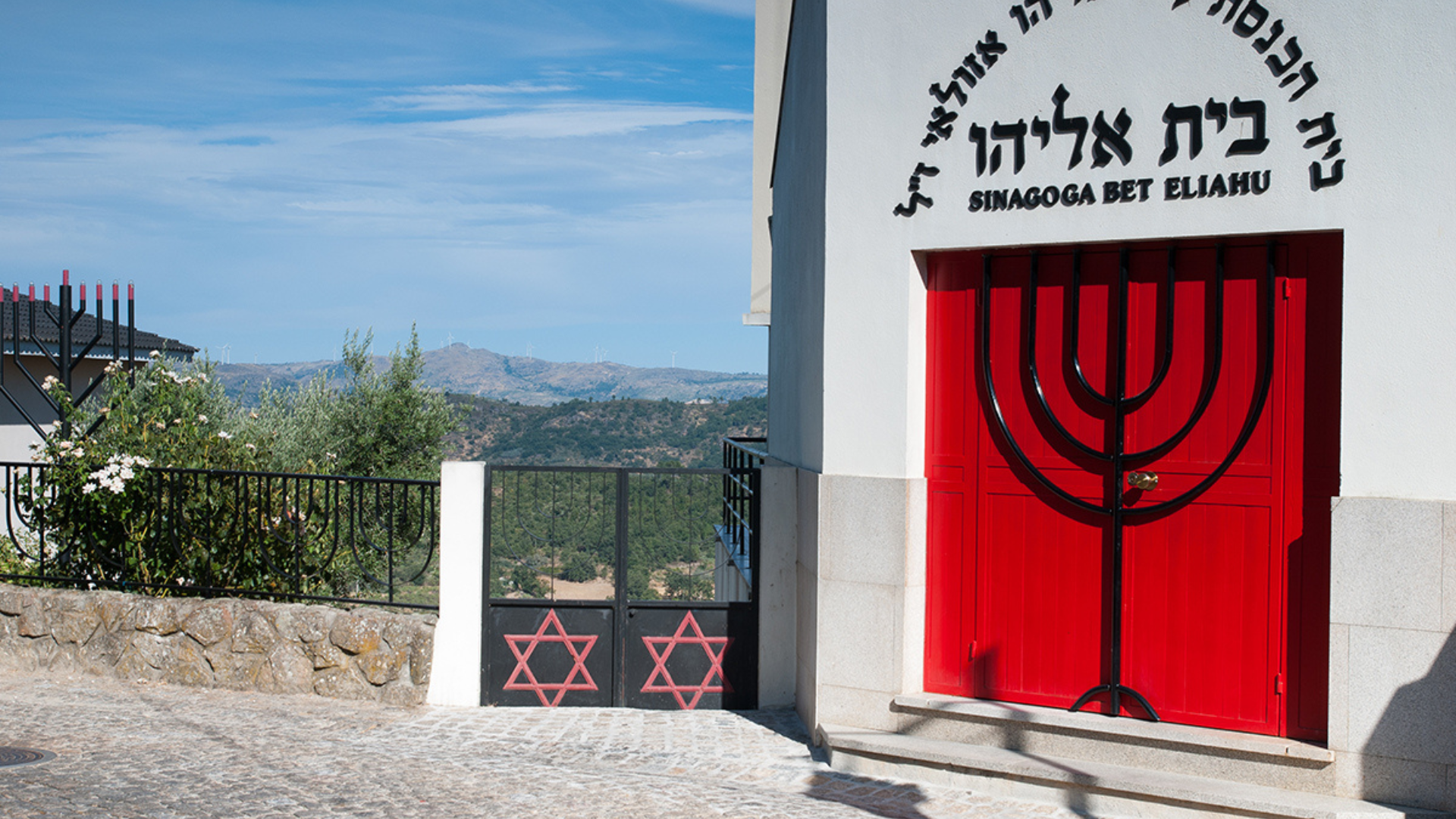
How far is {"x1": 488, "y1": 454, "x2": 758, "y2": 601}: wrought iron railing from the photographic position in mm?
8008

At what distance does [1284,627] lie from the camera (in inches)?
223

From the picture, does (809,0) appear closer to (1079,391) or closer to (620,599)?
(1079,391)

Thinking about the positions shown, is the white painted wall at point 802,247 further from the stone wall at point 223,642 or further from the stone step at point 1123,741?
the stone wall at point 223,642

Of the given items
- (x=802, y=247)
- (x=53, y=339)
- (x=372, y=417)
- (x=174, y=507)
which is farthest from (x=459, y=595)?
(x=53, y=339)

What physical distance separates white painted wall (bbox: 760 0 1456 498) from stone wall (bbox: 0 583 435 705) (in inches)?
140

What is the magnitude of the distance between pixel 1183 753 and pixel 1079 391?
206cm

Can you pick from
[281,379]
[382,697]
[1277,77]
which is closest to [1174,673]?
[1277,77]

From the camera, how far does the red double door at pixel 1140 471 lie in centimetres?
562

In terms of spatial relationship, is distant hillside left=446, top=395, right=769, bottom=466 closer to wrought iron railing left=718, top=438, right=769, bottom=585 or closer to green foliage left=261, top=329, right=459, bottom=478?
green foliage left=261, top=329, right=459, bottom=478

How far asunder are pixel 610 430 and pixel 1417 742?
33.0 m

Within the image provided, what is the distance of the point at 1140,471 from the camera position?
600 cm

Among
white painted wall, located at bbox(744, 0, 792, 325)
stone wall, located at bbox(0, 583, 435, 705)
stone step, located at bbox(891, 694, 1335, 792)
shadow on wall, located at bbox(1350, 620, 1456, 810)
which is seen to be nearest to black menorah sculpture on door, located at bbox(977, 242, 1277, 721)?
stone step, located at bbox(891, 694, 1335, 792)

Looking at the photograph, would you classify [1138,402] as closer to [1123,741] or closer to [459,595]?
[1123,741]

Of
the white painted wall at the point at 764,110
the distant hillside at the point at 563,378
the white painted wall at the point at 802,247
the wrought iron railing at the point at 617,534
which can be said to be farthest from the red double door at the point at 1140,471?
the distant hillside at the point at 563,378
